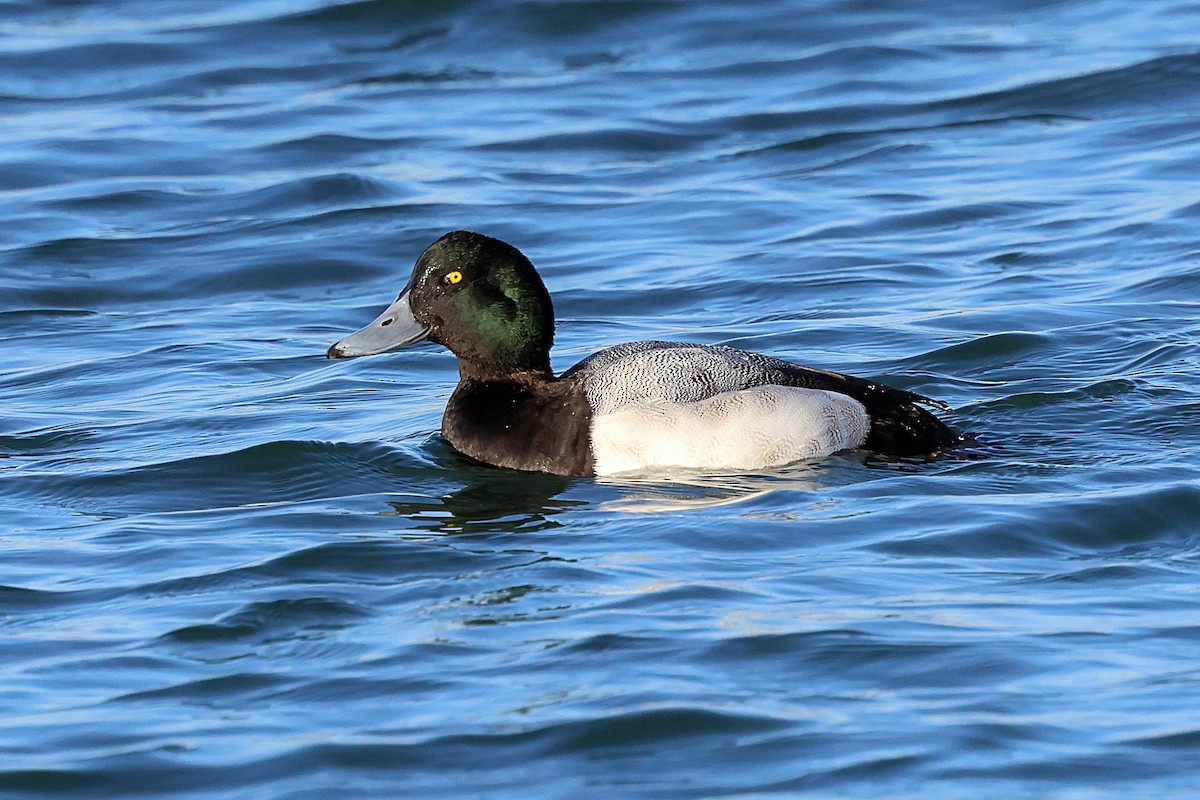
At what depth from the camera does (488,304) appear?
9.24 metres

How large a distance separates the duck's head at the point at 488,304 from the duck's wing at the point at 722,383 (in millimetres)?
301

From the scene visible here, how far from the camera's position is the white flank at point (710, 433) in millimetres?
8492

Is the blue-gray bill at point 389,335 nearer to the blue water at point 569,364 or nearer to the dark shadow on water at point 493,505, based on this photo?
the blue water at point 569,364

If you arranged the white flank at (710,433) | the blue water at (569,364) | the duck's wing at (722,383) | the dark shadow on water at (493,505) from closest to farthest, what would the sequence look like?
the blue water at (569,364), the dark shadow on water at (493,505), the white flank at (710,433), the duck's wing at (722,383)

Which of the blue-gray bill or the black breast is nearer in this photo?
the black breast

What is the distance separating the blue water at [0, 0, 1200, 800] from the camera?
5.75 metres

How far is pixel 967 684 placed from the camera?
596cm

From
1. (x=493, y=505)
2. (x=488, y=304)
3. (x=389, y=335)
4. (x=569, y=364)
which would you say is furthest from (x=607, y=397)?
(x=569, y=364)

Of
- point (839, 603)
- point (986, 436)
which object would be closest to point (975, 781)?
point (839, 603)

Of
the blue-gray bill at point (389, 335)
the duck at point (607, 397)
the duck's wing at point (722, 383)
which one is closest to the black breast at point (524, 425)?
the duck at point (607, 397)

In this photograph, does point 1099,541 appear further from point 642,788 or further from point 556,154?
point 556,154

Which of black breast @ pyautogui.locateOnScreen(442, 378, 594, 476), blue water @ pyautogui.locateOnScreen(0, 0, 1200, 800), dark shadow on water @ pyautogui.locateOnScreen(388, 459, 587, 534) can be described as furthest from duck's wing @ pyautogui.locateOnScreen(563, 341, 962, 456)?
dark shadow on water @ pyautogui.locateOnScreen(388, 459, 587, 534)

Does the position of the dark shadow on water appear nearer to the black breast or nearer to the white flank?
the black breast

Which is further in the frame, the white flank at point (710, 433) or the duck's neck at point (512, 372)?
the duck's neck at point (512, 372)
